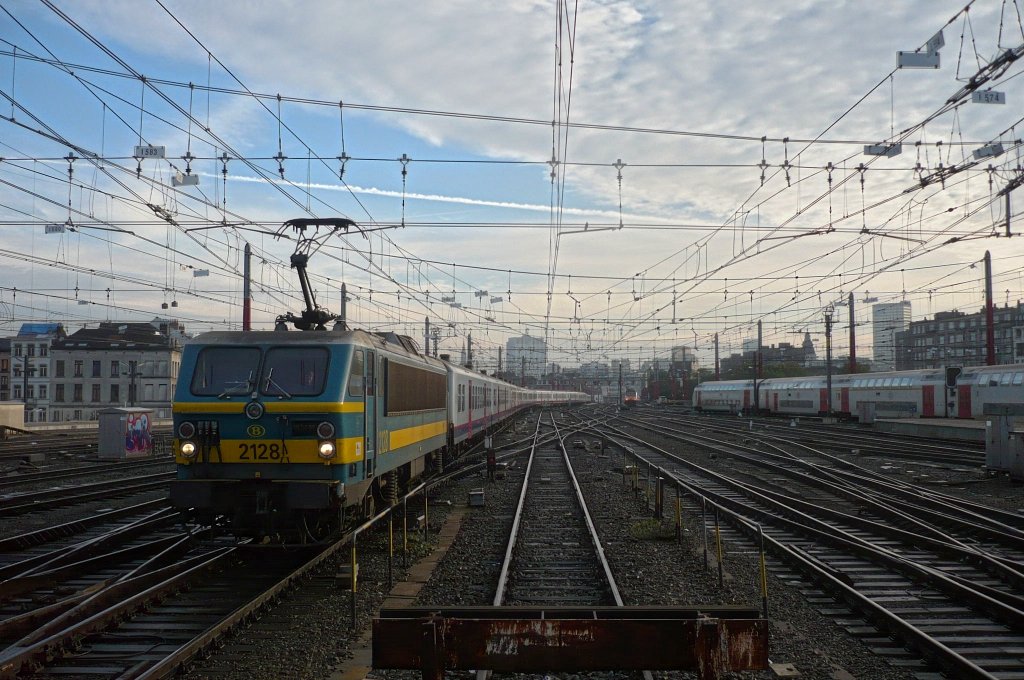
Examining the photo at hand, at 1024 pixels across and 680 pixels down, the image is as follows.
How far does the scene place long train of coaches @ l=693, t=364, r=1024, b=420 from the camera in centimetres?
3844

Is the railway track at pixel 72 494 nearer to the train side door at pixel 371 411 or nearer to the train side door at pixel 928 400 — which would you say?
the train side door at pixel 371 411

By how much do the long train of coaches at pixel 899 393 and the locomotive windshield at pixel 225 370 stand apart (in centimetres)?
3577

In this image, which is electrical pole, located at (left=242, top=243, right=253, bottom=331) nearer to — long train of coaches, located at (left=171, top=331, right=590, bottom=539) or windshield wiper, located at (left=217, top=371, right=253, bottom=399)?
long train of coaches, located at (left=171, top=331, right=590, bottom=539)

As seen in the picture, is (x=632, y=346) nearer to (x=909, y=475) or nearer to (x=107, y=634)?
(x=909, y=475)

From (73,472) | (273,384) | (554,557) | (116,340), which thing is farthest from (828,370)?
(116,340)

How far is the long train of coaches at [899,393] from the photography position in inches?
1513

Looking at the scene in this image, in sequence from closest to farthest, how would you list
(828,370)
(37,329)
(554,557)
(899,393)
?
(554,557), (899,393), (828,370), (37,329)

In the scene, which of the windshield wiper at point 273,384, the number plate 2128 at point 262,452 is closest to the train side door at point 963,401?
the windshield wiper at point 273,384

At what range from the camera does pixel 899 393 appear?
47.4 meters

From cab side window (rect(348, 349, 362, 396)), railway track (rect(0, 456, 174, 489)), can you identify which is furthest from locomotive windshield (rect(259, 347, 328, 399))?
railway track (rect(0, 456, 174, 489))

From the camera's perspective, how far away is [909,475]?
A: 23.4 m

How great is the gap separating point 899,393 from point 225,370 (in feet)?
149

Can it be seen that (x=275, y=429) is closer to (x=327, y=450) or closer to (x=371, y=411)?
(x=327, y=450)

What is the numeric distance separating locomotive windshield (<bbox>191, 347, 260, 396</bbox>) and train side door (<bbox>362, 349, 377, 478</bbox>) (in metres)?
1.58
